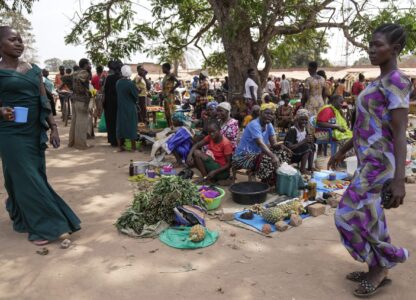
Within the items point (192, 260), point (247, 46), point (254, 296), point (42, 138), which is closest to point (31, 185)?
point (42, 138)

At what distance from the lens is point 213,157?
5402 mm

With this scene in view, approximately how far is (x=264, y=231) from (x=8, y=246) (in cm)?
245

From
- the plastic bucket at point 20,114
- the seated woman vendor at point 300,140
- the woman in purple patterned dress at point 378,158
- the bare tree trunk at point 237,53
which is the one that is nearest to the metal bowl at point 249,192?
the seated woman vendor at point 300,140

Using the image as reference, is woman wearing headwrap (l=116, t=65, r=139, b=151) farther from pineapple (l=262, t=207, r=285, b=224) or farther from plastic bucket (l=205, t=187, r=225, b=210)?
pineapple (l=262, t=207, r=285, b=224)

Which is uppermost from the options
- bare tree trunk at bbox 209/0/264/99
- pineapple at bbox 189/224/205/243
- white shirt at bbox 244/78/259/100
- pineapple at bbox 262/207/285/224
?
bare tree trunk at bbox 209/0/264/99

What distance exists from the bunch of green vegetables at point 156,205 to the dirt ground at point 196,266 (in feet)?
0.55

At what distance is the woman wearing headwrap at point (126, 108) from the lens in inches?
297

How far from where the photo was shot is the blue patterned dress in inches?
94.1

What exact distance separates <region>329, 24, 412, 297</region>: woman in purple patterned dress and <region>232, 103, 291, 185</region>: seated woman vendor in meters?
2.31

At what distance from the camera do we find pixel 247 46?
30.6ft

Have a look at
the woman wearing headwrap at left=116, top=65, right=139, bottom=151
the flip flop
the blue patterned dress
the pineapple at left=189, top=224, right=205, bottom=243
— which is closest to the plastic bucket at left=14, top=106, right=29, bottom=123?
the flip flop

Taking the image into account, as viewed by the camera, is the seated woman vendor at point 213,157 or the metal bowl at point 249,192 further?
the seated woman vendor at point 213,157

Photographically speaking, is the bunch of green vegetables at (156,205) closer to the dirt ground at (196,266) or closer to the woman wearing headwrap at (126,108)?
the dirt ground at (196,266)

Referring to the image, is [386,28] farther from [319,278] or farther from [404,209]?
[404,209]
